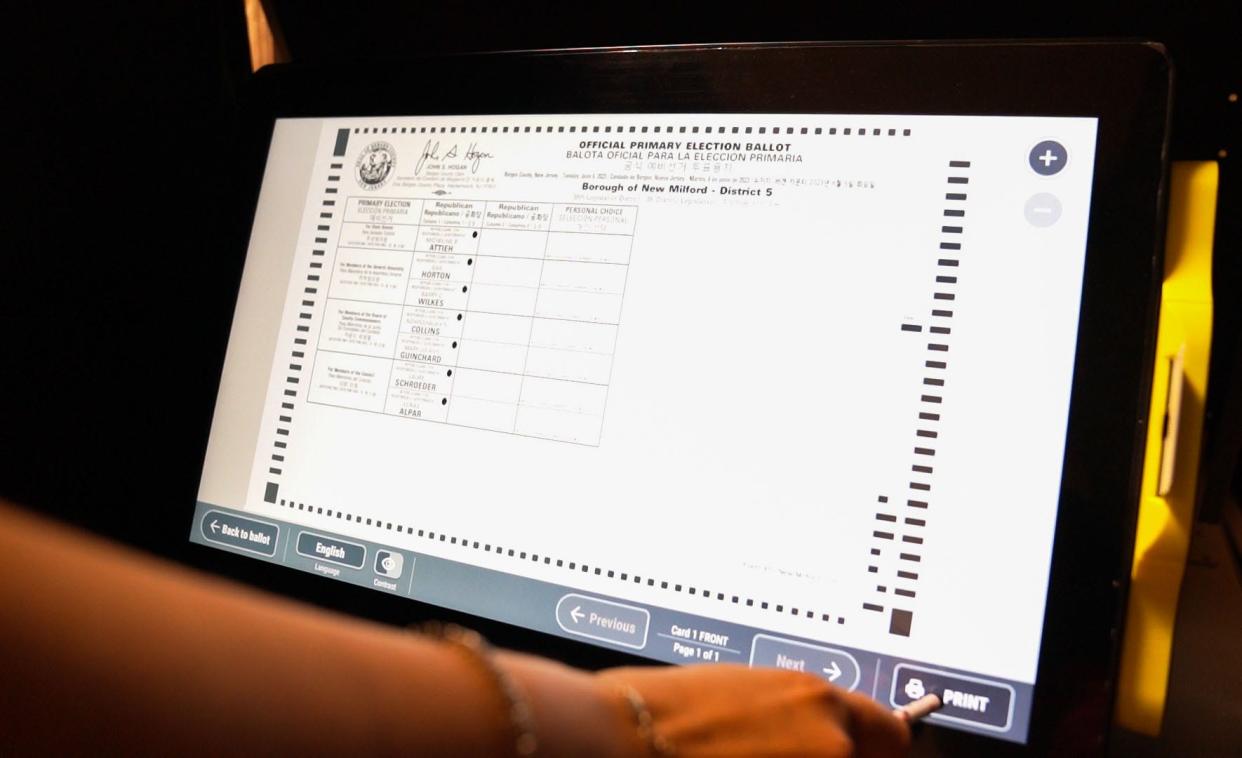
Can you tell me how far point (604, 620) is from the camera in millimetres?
506

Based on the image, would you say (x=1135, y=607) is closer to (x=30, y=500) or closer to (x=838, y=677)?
(x=838, y=677)

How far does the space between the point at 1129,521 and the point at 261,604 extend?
0.39 metres

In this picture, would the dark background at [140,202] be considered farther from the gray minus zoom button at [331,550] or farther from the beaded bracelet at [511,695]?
the beaded bracelet at [511,695]

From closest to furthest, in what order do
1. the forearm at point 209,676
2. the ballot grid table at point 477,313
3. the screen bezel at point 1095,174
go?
1. the forearm at point 209,676
2. the screen bezel at point 1095,174
3. the ballot grid table at point 477,313

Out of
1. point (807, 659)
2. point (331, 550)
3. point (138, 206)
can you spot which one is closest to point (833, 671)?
point (807, 659)

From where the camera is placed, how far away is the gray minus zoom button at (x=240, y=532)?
599 millimetres

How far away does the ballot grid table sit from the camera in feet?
1.76

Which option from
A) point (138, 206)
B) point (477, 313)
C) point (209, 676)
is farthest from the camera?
point (138, 206)

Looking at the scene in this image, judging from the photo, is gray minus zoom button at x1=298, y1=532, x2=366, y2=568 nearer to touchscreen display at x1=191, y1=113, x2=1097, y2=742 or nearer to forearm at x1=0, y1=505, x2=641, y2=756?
touchscreen display at x1=191, y1=113, x2=1097, y2=742

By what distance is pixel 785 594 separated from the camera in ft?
1.54

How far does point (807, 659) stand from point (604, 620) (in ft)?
0.39
